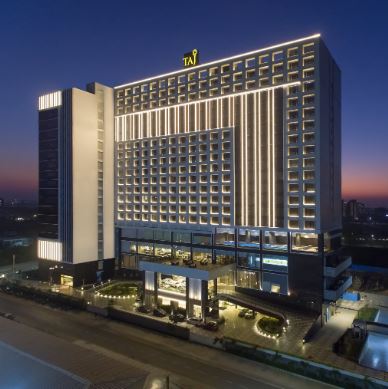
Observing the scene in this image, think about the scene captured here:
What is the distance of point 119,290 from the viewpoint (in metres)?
73.3

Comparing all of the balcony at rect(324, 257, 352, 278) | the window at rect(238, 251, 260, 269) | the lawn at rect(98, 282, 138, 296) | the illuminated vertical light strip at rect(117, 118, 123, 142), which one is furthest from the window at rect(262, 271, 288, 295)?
the illuminated vertical light strip at rect(117, 118, 123, 142)

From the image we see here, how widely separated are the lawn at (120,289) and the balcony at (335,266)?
123 feet

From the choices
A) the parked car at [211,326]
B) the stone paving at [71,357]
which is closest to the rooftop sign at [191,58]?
the parked car at [211,326]

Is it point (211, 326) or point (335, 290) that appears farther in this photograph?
point (335, 290)

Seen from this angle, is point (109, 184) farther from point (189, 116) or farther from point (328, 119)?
point (328, 119)

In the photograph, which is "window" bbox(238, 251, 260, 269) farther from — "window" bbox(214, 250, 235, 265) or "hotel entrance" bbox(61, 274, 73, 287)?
"hotel entrance" bbox(61, 274, 73, 287)

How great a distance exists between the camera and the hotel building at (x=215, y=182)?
2435 inches

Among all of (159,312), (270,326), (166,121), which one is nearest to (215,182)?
(166,121)

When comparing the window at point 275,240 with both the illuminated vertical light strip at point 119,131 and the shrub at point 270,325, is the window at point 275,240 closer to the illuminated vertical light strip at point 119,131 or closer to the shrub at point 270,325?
the shrub at point 270,325

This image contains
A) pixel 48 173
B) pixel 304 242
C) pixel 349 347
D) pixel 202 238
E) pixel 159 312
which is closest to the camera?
pixel 349 347

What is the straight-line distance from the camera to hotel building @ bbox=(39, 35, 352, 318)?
61844mm

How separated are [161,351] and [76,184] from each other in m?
44.9

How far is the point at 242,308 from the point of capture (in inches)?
2499

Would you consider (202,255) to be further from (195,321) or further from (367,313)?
(367,313)
